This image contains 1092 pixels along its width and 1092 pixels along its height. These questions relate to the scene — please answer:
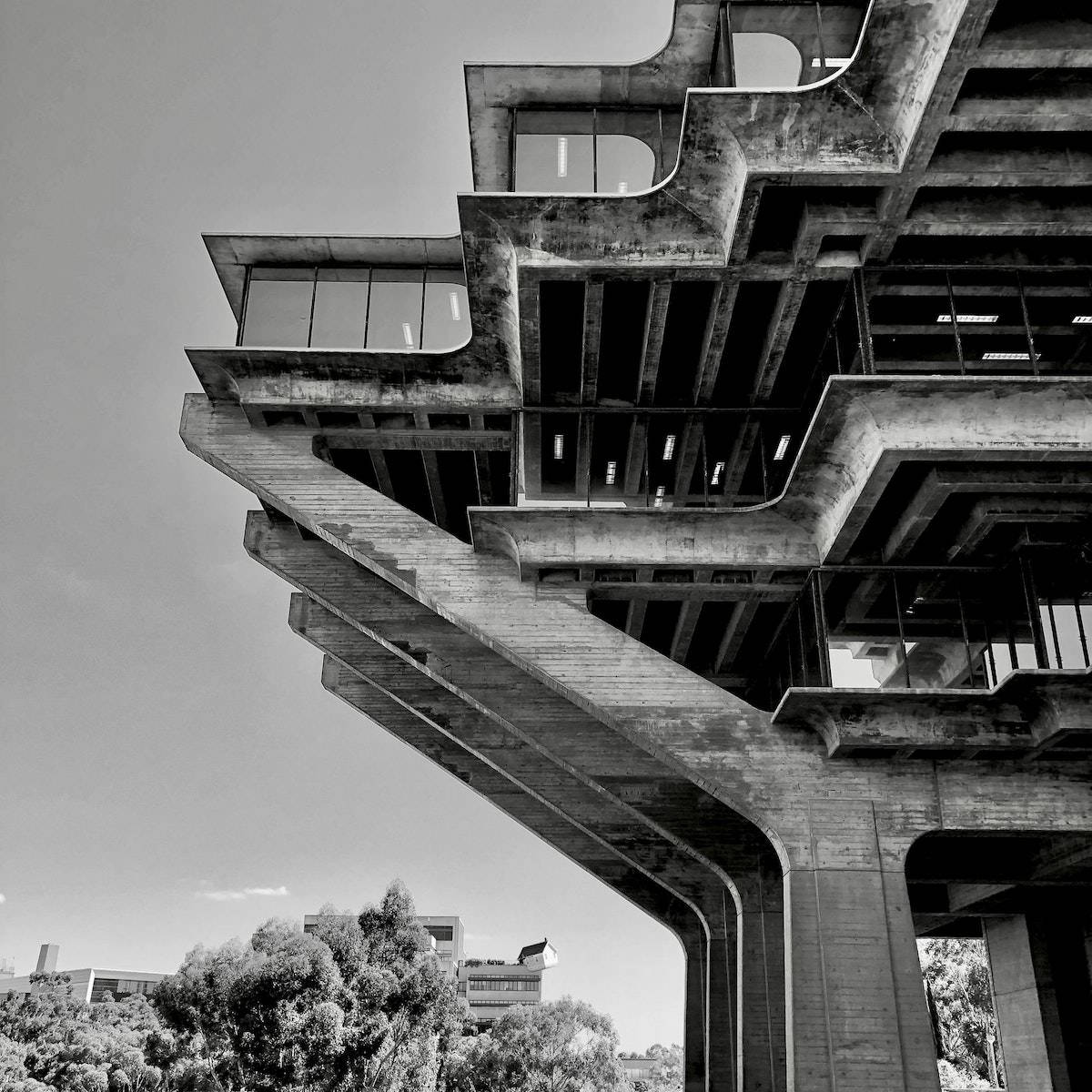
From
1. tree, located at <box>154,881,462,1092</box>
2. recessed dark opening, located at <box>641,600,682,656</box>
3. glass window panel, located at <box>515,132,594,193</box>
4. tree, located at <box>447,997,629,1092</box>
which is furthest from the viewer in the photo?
tree, located at <box>447,997,629,1092</box>

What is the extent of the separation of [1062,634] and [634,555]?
6.74 meters

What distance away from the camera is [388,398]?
695 inches

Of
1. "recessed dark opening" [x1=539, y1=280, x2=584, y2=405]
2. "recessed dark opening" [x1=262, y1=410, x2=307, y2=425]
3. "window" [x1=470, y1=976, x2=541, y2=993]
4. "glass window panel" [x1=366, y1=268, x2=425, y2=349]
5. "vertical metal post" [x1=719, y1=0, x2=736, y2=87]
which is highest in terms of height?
"vertical metal post" [x1=719, y1=0, x2=736, y2=87]

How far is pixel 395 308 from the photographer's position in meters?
17.7

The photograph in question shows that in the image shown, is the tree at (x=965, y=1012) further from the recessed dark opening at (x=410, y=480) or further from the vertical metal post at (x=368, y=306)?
the vertical metal post at (x=368, y=306)

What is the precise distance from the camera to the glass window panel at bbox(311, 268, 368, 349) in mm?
17375

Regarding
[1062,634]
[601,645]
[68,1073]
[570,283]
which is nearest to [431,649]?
[601,645]

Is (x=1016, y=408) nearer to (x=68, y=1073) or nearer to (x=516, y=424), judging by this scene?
(x=516, y=424)

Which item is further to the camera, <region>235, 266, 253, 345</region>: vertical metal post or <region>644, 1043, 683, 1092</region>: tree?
<region>644, 1043, 683, 1092</region>: tree

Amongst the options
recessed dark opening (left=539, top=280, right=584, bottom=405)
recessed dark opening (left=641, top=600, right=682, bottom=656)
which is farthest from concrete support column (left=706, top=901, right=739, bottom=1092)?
recessed dark opening (left=539, top=280, right=584, bottom=405)

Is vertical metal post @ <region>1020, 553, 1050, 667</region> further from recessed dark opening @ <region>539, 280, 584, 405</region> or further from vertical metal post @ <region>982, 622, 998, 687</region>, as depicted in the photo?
recessed dark opening @ <region>539, 280, 584, 405</region>

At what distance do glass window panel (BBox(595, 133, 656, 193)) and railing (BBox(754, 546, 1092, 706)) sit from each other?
6.95 m

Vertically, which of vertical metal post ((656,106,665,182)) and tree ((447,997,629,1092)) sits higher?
vertical metal post ((656,106,665,182))

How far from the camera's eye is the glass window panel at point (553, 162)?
15.2 metres
